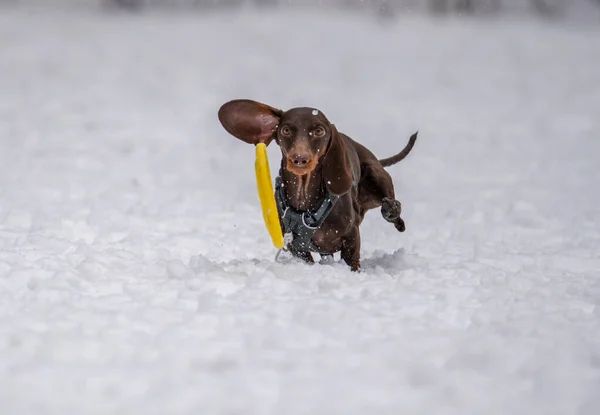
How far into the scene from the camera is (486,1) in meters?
24.6

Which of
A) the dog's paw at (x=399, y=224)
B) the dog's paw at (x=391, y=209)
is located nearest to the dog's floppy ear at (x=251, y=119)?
the dog's paw at (x=391, y=209)

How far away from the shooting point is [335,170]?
4.32 m

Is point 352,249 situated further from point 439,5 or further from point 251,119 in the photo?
point 439,5

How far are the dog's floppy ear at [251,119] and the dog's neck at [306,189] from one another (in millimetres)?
259

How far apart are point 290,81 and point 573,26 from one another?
10.3 m

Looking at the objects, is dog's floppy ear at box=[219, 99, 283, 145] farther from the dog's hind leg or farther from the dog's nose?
the dog's hind leg

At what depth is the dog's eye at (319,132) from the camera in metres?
4.19

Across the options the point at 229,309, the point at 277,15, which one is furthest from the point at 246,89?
the point at 229,309

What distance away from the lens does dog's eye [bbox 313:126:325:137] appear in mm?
4191

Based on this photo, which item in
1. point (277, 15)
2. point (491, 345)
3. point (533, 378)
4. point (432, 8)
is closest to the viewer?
point (533, 378)

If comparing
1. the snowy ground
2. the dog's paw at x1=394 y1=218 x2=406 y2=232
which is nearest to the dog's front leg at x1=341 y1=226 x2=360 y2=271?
the snowy ground

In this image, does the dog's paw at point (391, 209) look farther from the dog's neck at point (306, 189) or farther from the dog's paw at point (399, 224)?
the dog's neck at point (306, 189)

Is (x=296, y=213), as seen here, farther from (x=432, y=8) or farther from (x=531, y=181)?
(x=432, y=8)

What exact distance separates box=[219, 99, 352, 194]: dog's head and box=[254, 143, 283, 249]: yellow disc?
9 centimetres
